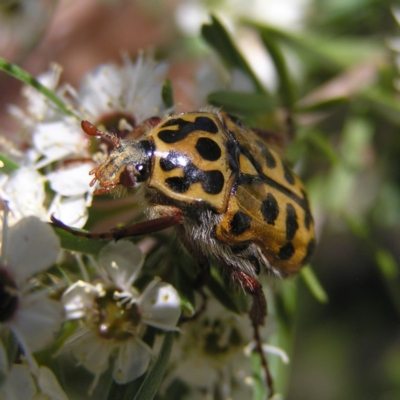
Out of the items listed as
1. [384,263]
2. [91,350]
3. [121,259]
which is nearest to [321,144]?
[384,263]

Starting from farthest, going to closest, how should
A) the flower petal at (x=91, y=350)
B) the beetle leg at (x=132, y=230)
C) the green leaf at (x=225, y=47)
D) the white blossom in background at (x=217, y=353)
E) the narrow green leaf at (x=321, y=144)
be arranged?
the narrow green leaf at (x=321, y=144) < the green leaf at (x=225, y=47) < the white blossom in background at (x=217, y=353) < the flower petal at (x=91, y=350) < the beetle leg at (x=132, y=230)

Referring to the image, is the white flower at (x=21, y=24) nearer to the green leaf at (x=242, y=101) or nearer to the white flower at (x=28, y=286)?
the green leaf at (x=242, y=101)

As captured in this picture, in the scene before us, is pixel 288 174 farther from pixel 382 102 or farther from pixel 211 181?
pixel 382 102

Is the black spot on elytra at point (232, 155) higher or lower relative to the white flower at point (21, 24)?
lower

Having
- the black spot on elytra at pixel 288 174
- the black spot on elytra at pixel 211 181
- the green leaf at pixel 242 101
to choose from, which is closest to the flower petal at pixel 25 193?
the black spot on elytra at pixel 211 181

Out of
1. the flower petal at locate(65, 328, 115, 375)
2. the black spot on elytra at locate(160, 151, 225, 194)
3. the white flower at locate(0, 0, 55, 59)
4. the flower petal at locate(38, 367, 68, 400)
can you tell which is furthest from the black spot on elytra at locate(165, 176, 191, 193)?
the white flower at locate(0, 0, 55, 59)

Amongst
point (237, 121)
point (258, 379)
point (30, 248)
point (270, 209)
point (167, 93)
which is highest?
point (30, 248)
